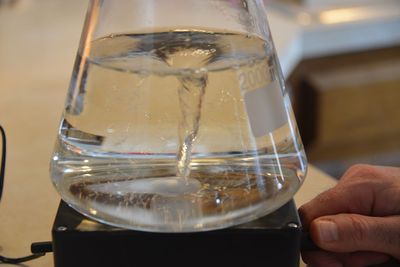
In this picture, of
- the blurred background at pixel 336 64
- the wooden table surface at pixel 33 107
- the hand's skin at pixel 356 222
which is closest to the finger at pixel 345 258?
the hand's skin at pixel 356 222

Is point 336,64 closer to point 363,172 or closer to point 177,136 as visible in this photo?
point 363,172

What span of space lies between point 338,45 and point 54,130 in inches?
30.6

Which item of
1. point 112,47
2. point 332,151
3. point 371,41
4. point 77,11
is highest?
point 112,47

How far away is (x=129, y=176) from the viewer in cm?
47

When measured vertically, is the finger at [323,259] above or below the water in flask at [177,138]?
below

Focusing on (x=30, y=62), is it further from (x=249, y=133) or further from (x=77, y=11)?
(x=249, y=133)

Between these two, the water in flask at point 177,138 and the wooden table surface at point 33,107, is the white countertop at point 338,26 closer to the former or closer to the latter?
the wooden table surface at point 33,107

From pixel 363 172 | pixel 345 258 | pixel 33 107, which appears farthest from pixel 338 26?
pixel 345 258

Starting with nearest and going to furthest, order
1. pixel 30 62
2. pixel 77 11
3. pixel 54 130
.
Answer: pixel 54 130 < pixel 30 62 < pixel 77 11

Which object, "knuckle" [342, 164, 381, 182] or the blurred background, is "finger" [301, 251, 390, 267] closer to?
"knuckle" [342, 164, 381, 182]

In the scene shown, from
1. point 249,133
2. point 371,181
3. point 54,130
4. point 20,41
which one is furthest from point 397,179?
point 20,41

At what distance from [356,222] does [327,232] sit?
2 centimetres

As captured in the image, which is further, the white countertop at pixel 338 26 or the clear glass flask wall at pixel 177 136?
the white countertop at pixel 338 26

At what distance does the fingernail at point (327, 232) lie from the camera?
1.50 feet
